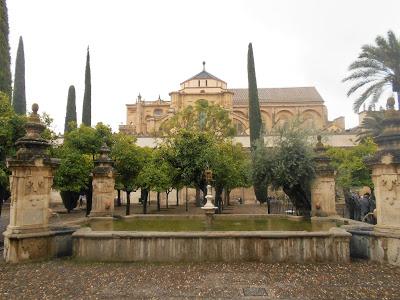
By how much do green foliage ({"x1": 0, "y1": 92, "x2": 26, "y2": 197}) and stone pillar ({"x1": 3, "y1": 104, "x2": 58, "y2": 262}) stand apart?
253 centimetres

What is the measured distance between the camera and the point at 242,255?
687 cm

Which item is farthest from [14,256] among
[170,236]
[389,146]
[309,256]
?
[389,146]

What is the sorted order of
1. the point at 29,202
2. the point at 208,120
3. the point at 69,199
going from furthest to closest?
1. the point at 208,120
2. the point at 69,199
3. the point at 29,202

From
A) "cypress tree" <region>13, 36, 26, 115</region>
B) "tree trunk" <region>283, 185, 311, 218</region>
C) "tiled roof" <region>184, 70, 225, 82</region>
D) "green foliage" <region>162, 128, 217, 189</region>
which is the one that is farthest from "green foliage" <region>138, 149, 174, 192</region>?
"tiled roof" <region>184, 70, 225, 82</region>

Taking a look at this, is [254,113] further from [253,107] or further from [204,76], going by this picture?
[204,76]

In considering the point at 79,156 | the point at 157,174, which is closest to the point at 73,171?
the point at 79,156

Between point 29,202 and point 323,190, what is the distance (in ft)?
29.3

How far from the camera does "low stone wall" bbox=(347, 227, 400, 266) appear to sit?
659 centimetres

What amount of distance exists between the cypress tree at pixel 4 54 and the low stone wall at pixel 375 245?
49.8 feet

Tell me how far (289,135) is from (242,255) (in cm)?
646

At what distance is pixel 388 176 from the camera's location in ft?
22.8

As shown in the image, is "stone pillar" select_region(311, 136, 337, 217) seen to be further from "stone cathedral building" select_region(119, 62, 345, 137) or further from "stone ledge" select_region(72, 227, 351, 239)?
"stone cathedral building" select_region(119, 62, 345, 137)

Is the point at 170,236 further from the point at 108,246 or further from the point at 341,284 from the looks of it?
the point at 341,284

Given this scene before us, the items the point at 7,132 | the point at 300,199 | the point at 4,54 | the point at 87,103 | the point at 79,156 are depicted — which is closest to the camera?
the point at 7,132
